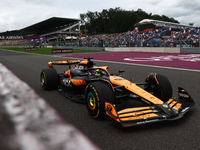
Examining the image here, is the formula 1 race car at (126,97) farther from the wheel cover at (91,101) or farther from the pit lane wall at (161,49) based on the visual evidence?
the pit lane wall at (161,49)

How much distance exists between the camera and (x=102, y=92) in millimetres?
2973

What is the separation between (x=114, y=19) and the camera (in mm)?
91938

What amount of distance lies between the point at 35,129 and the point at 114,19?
93.7 m

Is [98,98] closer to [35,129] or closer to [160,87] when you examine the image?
[35,129]

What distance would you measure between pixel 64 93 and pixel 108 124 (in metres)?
1.94

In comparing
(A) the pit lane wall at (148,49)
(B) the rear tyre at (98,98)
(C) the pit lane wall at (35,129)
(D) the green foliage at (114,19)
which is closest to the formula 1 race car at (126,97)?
(B) the rear tyre at (98,98)

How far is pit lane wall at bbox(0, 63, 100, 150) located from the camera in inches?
87.9

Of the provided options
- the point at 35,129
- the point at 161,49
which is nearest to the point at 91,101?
the point at 35,129

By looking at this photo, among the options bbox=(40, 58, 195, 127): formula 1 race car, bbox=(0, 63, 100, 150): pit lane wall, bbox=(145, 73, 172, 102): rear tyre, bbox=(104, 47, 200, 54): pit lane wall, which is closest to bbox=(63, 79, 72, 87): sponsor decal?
bbox=(40, 58, 195, 127): formula 1 race car

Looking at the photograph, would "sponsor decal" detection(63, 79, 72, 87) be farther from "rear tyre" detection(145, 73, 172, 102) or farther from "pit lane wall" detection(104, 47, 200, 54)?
"pit lane wall" detection(104, 47, 200, 54)

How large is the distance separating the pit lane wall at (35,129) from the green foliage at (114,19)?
3295 inches

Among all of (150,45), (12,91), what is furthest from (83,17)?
(12,91)

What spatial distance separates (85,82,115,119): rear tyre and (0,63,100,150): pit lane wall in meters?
0.44

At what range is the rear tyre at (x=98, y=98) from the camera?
2.91 metres
